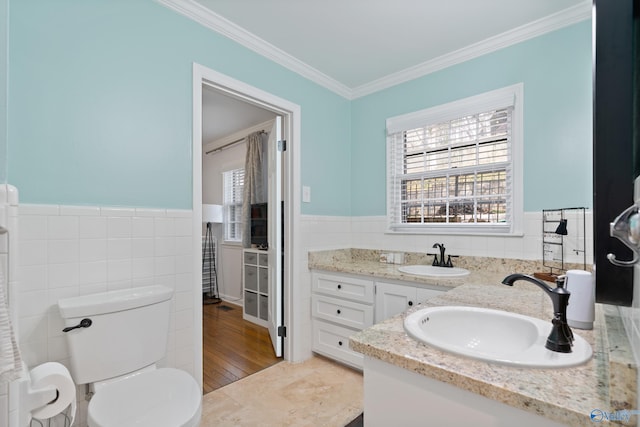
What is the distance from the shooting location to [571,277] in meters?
1.01

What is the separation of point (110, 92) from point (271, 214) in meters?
1.51

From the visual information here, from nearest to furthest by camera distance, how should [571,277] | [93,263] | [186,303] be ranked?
1. [571,277]
2. [93,263]
3. [186,303]

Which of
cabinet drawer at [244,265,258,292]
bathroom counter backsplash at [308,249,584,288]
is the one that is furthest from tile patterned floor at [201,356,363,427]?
cabinet drawer at [244,265,258,292]

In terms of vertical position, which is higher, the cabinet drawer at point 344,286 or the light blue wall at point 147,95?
the light blue wall at point 147,95

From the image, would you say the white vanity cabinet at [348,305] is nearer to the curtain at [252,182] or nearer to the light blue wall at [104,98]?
the light blue wall at [104,98]

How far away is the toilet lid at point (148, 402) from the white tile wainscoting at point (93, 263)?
350mm

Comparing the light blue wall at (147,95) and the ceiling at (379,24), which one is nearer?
the light blue wall at (147,95)

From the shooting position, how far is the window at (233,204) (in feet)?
14.9

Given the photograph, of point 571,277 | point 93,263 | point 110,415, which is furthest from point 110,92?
point 571,277

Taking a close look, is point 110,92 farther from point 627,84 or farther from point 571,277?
point 571,277

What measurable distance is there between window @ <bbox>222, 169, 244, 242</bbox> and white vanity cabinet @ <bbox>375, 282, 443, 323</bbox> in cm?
282

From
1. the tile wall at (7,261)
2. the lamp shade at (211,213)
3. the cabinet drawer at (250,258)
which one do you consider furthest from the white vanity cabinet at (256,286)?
the tile wall at (7,261)

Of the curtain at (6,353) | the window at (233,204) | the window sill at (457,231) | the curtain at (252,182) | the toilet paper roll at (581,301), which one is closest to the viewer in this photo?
the curtain at (6,353)

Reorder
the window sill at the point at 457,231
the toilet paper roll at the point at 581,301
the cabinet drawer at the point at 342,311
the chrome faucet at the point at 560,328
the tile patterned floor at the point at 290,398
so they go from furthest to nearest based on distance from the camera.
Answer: the cabinet drawer at the point at 342,311, the window sill at the point at 457,231, the tile patterned floor at the point at 290,398, the toilet paper roll at the point at 581,301, the chrome faucet at the point at 560,328
